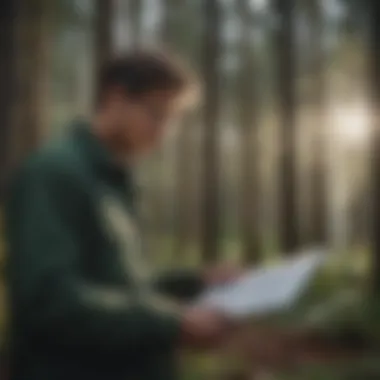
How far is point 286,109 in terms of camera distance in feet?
3.77

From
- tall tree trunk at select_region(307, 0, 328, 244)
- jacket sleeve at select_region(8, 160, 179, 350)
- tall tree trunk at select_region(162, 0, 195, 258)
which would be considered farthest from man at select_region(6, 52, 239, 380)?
tall tree trunk at select_region(307, 0, 328, 244)

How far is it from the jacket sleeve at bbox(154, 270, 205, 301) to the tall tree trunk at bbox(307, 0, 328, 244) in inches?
6.9

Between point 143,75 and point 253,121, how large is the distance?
0.76 ft

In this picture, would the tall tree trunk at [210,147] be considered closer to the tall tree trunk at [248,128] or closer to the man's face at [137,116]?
the tall tree trunk at [248,128]

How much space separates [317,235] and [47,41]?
1.43 ft

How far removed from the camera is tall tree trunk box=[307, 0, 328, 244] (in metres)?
1.13

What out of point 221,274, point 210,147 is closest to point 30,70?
point 210,147

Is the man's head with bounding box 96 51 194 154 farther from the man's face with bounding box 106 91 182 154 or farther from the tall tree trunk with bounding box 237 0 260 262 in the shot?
the tall tree trunk with bounding box 237 0 260 262

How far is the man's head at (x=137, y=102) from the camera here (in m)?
0.95

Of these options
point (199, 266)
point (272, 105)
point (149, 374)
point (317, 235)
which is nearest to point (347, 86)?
point (272, 105)

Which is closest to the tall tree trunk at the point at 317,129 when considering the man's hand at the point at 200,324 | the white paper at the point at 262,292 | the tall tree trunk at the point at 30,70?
the white paper at the point at 262,292

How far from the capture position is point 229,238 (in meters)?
1.12

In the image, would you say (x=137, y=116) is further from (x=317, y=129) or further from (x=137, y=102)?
(x=317, y=129)

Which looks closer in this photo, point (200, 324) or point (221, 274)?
point (200, 324)
